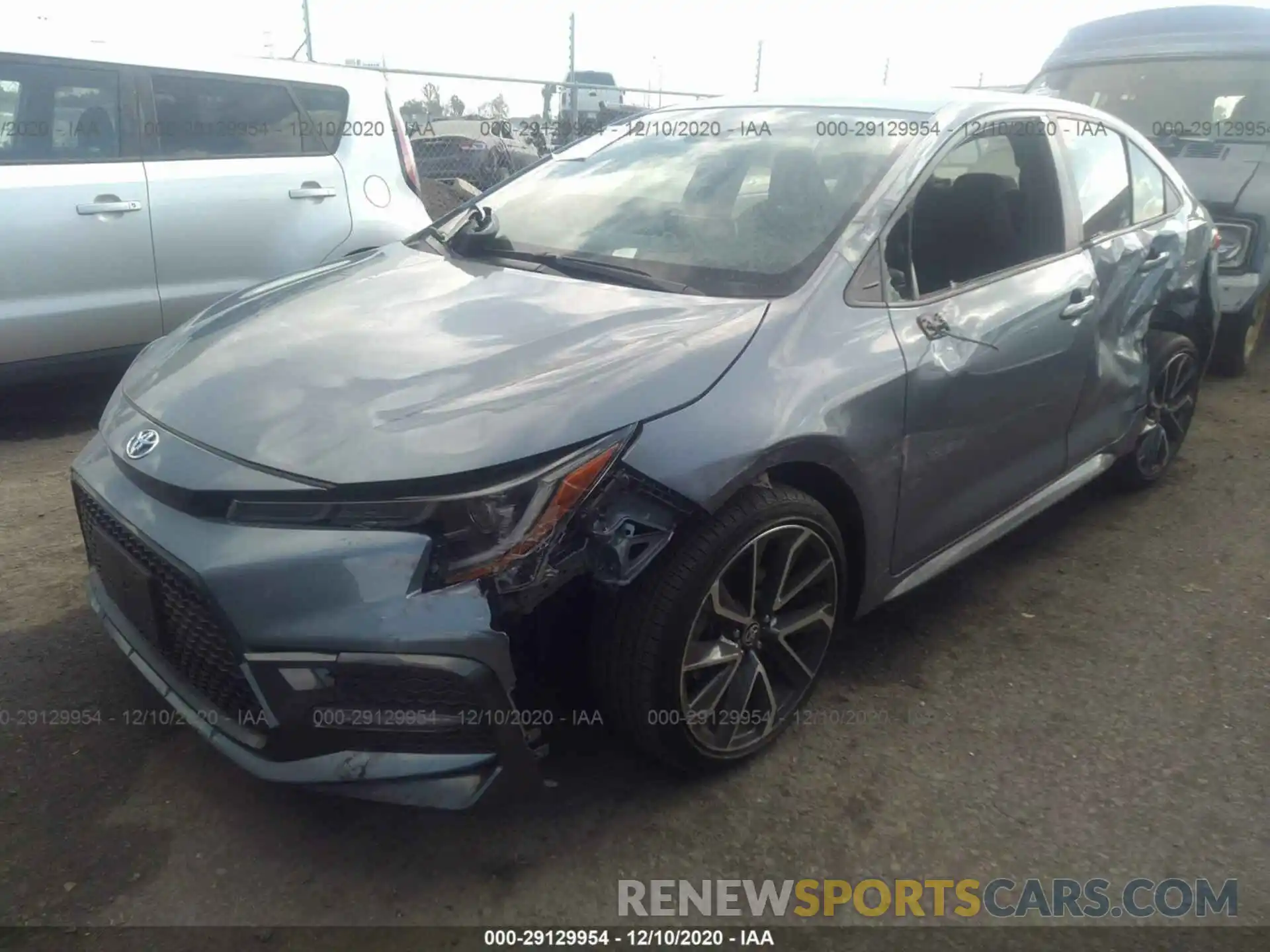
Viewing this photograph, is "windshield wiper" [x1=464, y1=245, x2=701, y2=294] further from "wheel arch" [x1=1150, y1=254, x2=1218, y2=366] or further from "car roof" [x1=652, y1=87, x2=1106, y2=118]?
"wheel arch" [x1=1150, y1=254, x2=1218, y2=366]

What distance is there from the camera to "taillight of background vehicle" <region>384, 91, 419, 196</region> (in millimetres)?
5508

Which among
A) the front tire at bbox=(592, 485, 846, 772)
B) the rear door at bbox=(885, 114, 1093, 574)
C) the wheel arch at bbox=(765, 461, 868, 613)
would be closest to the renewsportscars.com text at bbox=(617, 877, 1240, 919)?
the front tire at bbox=(592, 485, 846, 772)

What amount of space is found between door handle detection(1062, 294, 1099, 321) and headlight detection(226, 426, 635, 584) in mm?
1969

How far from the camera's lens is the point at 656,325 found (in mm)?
2277

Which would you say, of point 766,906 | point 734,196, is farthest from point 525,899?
point 734,196

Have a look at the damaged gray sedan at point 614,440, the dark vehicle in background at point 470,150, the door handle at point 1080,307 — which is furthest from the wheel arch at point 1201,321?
the dark vehicle in background at point 470,150

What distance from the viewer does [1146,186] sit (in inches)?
148

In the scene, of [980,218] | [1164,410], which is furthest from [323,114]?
[1164,410]

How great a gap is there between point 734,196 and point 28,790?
239 centimetres

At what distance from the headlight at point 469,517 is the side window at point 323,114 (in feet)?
12.8

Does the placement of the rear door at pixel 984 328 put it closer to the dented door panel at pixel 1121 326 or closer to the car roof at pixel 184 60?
the dented door panel at pixel 1121 326

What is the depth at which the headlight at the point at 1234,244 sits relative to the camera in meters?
5.40

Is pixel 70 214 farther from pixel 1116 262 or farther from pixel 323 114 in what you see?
pixel 1116 262

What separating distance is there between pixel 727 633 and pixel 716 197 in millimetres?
1318
